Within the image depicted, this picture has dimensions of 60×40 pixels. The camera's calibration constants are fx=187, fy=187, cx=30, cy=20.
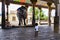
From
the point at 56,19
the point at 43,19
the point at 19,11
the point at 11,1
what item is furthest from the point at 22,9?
the point at 43,19

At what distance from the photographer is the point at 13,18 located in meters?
47.9

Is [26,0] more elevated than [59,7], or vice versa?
[26,0]

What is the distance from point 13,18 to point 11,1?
19470 millimetres

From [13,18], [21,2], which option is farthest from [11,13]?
[21,2]

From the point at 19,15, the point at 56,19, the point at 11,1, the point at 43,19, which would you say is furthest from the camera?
the point at 43,19

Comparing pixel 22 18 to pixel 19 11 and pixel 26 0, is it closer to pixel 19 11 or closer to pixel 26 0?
pixel 19 11

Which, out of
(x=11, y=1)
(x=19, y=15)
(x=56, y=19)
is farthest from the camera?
(x=11, y=1)

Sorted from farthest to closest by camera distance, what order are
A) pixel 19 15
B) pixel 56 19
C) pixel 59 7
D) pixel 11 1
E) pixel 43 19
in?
pixel 43 19
pixel 11 1
pixel 19 15
pixel 56 19
pixel 59 7

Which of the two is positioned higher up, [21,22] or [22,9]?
[22,9]

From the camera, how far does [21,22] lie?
25578 mm

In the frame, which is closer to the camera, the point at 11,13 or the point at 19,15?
the point at 19,15

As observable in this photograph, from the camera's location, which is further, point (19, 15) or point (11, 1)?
point (11, 1)

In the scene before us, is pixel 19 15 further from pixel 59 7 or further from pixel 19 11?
pixel 59 7

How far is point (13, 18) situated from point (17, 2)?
61.1ft
